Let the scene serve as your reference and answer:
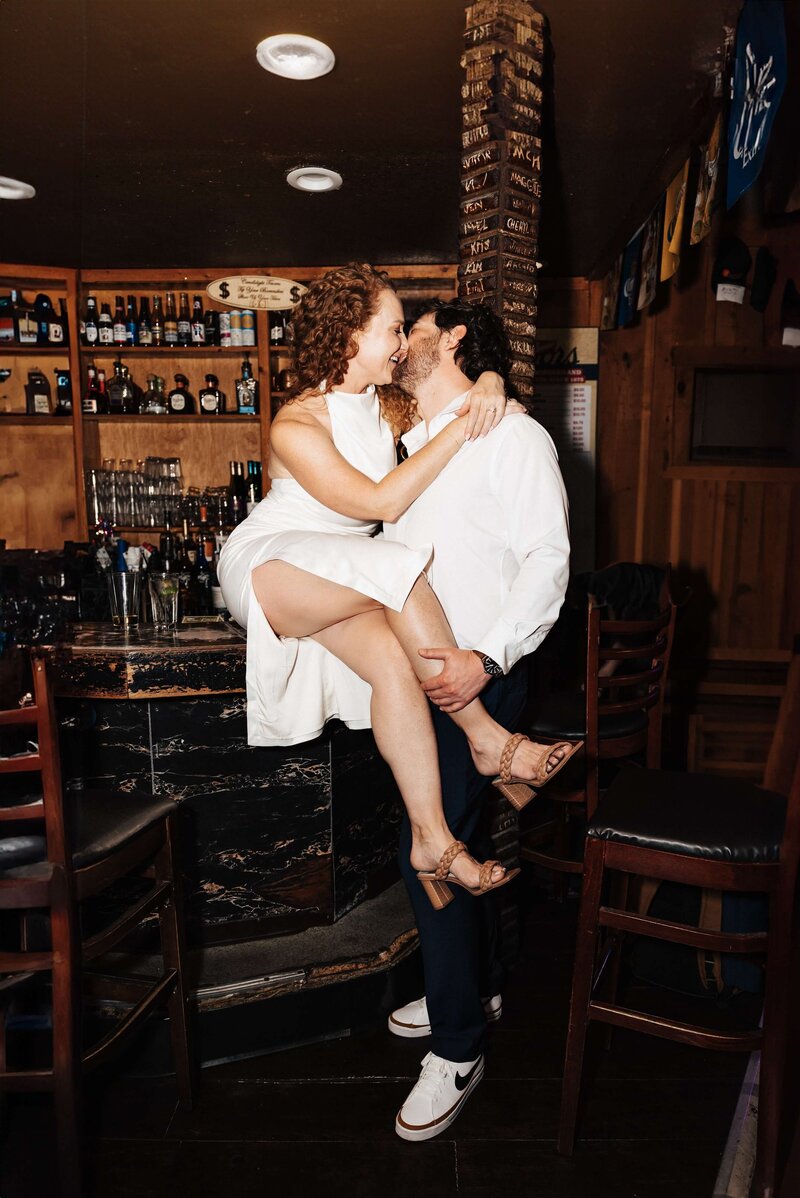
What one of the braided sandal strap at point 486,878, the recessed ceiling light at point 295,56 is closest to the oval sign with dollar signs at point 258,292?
the recessed ceiling light at point 295,56

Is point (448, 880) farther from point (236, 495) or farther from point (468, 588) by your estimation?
point (236, 495)

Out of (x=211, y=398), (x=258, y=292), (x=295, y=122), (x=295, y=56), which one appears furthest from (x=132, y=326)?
(x=295, y=56)

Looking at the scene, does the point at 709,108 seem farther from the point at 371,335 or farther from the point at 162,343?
the point at 162,343

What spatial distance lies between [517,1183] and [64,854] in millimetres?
1075

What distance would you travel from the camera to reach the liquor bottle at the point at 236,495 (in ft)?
14.5

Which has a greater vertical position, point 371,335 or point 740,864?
point 371,335

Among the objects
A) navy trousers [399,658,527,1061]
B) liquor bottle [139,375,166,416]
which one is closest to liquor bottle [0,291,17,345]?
liquor bottle [139,375,166,416]

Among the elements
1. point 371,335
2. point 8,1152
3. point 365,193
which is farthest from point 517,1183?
point 365,193

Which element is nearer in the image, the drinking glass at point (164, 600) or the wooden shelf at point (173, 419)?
the drinking glass at point (164, 600)

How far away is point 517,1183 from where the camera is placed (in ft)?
5.12

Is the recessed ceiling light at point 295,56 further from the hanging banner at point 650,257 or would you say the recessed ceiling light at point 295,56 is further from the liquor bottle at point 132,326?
the liquor bottle at point 132,326

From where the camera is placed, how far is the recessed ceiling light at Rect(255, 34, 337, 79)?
244cm

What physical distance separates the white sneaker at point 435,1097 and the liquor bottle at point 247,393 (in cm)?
351

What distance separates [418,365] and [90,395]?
3263mm
